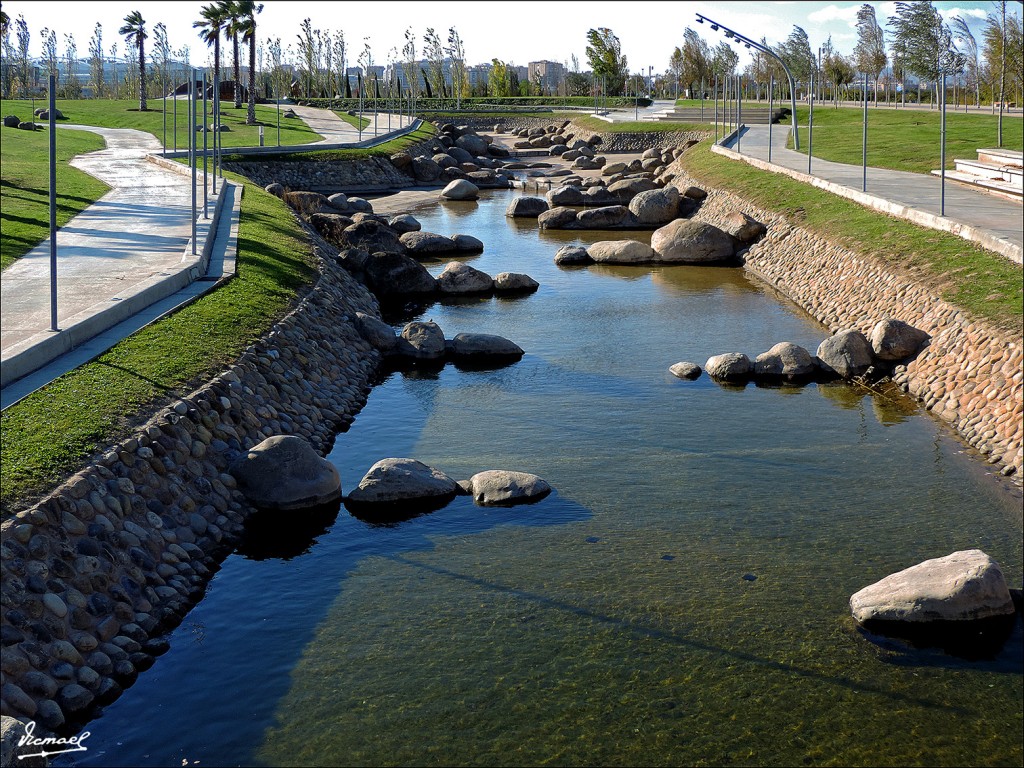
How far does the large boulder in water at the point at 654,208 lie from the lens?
3803cm

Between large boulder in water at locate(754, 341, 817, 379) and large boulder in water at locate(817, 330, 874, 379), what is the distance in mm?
280

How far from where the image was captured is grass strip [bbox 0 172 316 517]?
1048 cm

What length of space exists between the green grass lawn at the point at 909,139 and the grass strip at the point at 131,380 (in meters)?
22.6

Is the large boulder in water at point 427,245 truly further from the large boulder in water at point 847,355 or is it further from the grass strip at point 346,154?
the large boulder in water at point 847,355

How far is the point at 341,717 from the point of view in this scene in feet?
28.9

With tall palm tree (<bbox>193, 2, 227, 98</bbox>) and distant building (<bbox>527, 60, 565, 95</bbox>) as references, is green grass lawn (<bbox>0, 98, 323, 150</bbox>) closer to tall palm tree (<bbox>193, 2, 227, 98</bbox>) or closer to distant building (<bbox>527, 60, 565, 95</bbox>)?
tall palm tree (<bbox>193, 2, 227, 98</bbox>)

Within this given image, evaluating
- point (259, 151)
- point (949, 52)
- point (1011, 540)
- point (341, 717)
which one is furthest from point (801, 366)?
point (949, 52)

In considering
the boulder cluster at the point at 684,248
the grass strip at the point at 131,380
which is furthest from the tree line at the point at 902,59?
the grass strip at the point at 131,380

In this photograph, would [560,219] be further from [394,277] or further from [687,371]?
[687,371]

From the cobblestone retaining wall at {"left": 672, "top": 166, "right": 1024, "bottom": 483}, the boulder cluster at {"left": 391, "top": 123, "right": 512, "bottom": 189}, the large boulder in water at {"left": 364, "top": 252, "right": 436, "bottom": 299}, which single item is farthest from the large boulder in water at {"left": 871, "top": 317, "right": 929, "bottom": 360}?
the boulder cluster at {"left": 391, "top": 123, "right": 512, "bottom": 189}

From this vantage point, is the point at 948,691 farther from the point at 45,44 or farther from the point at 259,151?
the point at 45,44

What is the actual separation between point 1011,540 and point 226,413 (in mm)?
9060

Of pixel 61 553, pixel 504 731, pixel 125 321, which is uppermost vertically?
pixel 125 321

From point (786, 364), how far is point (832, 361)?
0.83 m
